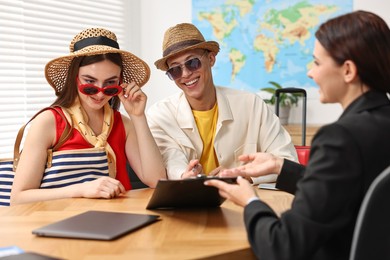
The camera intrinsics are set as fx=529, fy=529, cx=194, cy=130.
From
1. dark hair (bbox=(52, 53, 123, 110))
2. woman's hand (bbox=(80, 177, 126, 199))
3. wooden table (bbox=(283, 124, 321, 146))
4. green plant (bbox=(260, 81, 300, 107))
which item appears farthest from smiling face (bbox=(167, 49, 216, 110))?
green plant (bbox=(260, 81, 300, 107))

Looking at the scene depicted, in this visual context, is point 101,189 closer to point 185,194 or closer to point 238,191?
point 185,194

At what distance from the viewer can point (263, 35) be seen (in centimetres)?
488

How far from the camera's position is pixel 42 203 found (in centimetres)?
189

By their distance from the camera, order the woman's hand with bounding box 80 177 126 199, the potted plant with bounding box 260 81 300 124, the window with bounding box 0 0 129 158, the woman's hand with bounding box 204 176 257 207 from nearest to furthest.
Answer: the woman's hand with bounding box 204 176 257 207
the woman's hand with bounding box 80 177 126 199
the window with bounding box 0 0 129 158
the potted plant with bounding box 260 81 300 124

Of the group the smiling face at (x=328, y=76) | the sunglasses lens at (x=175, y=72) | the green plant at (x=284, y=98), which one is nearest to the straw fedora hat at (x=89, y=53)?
the sunglasses lens at (x=175, y=72)

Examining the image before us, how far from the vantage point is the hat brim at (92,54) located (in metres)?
2.24

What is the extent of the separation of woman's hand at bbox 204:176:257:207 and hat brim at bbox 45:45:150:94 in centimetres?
100

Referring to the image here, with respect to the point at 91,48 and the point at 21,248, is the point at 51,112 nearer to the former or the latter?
the point at 91,48

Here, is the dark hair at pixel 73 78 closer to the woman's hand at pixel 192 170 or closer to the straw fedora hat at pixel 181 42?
the straw fedora hat at pixel 181 42

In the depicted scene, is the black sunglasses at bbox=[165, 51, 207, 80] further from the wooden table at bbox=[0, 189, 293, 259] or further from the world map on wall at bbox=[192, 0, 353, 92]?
the world map on wall at bbox=[192, 0, 353, 92]

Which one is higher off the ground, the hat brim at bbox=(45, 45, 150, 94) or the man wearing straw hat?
the hat brim at bbox=(45, 45, 150, 94)

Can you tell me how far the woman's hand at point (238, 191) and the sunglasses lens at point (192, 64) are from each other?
48.6 inches

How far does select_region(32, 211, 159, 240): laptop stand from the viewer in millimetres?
1404

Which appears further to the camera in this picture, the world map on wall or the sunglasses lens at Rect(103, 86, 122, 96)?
the world map on wall
